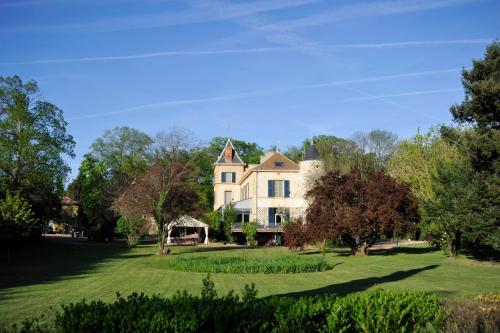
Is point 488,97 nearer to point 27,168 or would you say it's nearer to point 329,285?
point 329,285

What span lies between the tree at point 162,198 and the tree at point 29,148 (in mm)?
8038

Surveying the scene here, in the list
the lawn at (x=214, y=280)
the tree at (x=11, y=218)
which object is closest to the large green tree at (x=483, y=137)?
the lawn at (x=214, y=280)

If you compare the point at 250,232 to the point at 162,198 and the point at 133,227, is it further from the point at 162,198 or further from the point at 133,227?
the point at 162,198

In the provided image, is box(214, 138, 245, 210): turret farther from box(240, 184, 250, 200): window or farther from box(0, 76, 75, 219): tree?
box(0, 76, 75, 219): tree

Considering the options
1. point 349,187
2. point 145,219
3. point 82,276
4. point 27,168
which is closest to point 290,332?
point 82,276

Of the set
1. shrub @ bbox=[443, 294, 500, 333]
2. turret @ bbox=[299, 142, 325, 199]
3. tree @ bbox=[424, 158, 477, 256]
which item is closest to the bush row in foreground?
shrub @ bbox=[443, 294, 500, 333]

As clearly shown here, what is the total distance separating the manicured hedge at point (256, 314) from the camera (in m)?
6.58

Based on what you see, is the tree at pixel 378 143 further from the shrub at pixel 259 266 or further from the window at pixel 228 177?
the shrub at pixel 259 266

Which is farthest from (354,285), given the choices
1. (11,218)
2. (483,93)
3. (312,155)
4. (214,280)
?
(312,155)

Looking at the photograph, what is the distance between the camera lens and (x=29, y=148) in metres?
37.5

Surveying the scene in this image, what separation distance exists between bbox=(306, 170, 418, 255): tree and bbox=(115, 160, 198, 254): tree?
32.4 feet

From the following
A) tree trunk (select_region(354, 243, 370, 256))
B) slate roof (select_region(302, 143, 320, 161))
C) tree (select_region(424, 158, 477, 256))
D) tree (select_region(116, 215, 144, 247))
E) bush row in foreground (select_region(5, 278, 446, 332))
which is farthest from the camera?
slate roof (select_region(302, 143, 320, 161))

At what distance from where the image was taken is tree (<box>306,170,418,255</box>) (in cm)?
2934

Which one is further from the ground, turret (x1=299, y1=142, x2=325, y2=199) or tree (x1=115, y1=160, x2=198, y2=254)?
turret (x1=299, y1=142, x2=325, y2=199)
